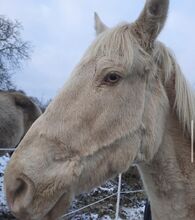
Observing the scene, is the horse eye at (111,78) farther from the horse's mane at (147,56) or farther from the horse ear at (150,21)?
the horse ear at (150,21)

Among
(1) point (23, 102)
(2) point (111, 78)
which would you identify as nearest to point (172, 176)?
(2) point (111, 78)

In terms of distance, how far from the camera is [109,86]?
1986 millimetres

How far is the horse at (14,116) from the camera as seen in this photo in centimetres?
901

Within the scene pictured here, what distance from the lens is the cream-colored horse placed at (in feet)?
5.90

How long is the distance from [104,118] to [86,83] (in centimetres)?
20

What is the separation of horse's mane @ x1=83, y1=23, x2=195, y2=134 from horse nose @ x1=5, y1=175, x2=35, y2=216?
2.38 feet

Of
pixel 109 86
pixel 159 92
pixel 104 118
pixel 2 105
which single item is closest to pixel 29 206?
pixel 104 118

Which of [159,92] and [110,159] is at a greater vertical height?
[159,92]

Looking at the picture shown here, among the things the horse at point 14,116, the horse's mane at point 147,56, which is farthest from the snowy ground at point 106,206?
the horse's mane at point 147,56

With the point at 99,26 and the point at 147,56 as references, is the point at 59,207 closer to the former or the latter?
the point at 147,56

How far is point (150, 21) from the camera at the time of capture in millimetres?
2025

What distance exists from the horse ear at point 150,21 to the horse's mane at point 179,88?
0.08m

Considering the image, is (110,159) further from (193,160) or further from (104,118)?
(193,160)

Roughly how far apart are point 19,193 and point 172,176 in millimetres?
819
